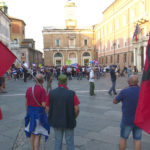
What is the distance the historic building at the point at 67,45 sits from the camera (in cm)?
5534

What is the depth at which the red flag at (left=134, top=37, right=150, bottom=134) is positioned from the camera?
2645mm

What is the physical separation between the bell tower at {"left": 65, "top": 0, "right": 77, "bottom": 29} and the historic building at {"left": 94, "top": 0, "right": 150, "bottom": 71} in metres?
8.60

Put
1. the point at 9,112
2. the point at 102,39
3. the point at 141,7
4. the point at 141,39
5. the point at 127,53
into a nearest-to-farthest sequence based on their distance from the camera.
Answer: the point at 9,112 < the point at 141,39 < the point at 141,7 < the point at 127,53 < the point at 102,39

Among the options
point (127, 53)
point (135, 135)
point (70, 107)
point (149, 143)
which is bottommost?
point (149, 143)

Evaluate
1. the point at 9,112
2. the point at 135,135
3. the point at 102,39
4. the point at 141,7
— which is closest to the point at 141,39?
the point at 141,7

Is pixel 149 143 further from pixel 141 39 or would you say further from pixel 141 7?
pixel 141 7

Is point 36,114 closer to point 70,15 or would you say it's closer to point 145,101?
point 145,101

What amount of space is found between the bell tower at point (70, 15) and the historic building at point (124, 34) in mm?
8596

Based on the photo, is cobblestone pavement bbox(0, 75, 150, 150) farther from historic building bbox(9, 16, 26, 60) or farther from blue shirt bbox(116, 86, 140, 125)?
historic building bbox(9, 16, 26, 60)

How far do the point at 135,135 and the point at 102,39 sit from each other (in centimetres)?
→ 4897

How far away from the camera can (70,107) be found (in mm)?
3090

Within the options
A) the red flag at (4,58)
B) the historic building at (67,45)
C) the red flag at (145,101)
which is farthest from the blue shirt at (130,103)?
the historic building at (67,45)

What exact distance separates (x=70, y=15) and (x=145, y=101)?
61.4m

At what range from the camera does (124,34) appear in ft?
126
